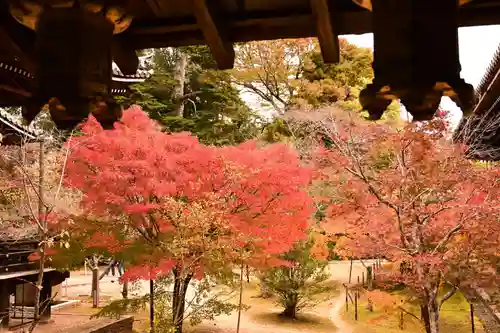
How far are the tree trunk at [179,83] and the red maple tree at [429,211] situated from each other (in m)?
10.6

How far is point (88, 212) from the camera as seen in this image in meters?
8.48

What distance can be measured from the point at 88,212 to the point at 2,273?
287cm

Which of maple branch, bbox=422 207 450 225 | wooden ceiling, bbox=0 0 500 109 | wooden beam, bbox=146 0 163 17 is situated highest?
wooden beam, bbox=146 0 163 17

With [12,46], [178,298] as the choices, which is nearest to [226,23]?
[12,46]

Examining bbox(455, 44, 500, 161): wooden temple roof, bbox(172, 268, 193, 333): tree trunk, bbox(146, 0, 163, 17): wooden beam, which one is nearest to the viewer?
bbox(146, 0, 163, 17): wooden beam

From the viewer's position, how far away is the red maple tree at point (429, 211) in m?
7.15

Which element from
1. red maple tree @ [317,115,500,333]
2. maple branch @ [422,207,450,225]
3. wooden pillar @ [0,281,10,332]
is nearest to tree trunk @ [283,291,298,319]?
red maple tree @ [317,115,500,333]

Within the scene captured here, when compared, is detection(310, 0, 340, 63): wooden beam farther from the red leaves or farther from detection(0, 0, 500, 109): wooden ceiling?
the red leaves

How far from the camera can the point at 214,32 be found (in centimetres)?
168

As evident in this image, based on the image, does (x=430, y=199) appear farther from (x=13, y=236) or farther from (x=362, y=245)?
(x=13, y=236)

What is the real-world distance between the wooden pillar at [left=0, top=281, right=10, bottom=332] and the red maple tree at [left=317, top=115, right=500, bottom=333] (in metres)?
7.80

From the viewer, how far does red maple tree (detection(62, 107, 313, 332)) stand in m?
7.82

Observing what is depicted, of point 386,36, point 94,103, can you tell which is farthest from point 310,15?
point 94,103

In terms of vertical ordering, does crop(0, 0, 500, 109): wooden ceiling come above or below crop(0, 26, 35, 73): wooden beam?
above
